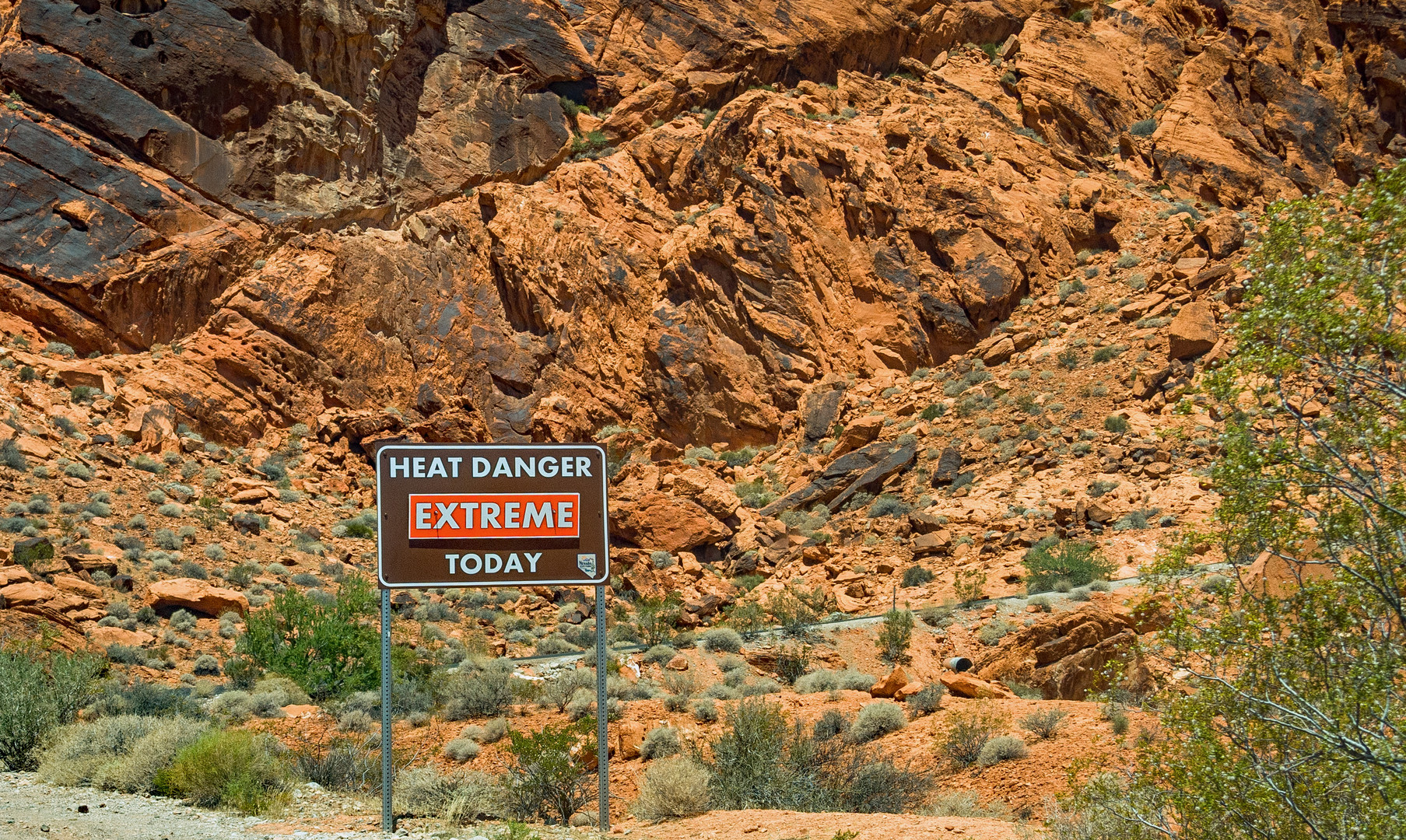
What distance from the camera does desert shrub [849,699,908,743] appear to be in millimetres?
12109

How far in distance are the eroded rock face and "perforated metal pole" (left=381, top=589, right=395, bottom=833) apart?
2036 centimetres

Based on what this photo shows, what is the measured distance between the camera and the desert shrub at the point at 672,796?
9.30m

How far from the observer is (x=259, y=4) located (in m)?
31.2

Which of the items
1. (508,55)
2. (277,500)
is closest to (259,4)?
(508,55)

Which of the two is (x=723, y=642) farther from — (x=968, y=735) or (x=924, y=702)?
(x=968, y=735)

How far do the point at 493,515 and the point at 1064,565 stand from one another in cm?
1420

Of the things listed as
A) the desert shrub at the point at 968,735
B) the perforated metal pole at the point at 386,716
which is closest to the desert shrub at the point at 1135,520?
the desert shrub at the point at 968,735

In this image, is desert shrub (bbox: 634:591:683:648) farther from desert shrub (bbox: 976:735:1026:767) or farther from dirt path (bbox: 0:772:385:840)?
dirt path (bbox: 0:772:385:840)

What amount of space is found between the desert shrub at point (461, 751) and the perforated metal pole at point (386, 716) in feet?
9.87

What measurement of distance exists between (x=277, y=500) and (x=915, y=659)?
15.9m

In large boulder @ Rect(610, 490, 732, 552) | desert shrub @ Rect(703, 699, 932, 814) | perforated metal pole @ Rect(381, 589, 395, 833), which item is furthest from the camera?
large boulder @ Rect(610, 490, 732, 552)

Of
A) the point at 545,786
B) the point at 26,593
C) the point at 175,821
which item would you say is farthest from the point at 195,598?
the point at 545,786

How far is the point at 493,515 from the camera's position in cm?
952

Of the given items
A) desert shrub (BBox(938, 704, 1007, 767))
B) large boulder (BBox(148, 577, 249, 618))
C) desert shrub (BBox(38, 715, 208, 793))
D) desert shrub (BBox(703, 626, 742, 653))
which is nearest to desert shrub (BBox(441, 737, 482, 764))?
desert shrub (BBox(38, 715, 208, 793))
